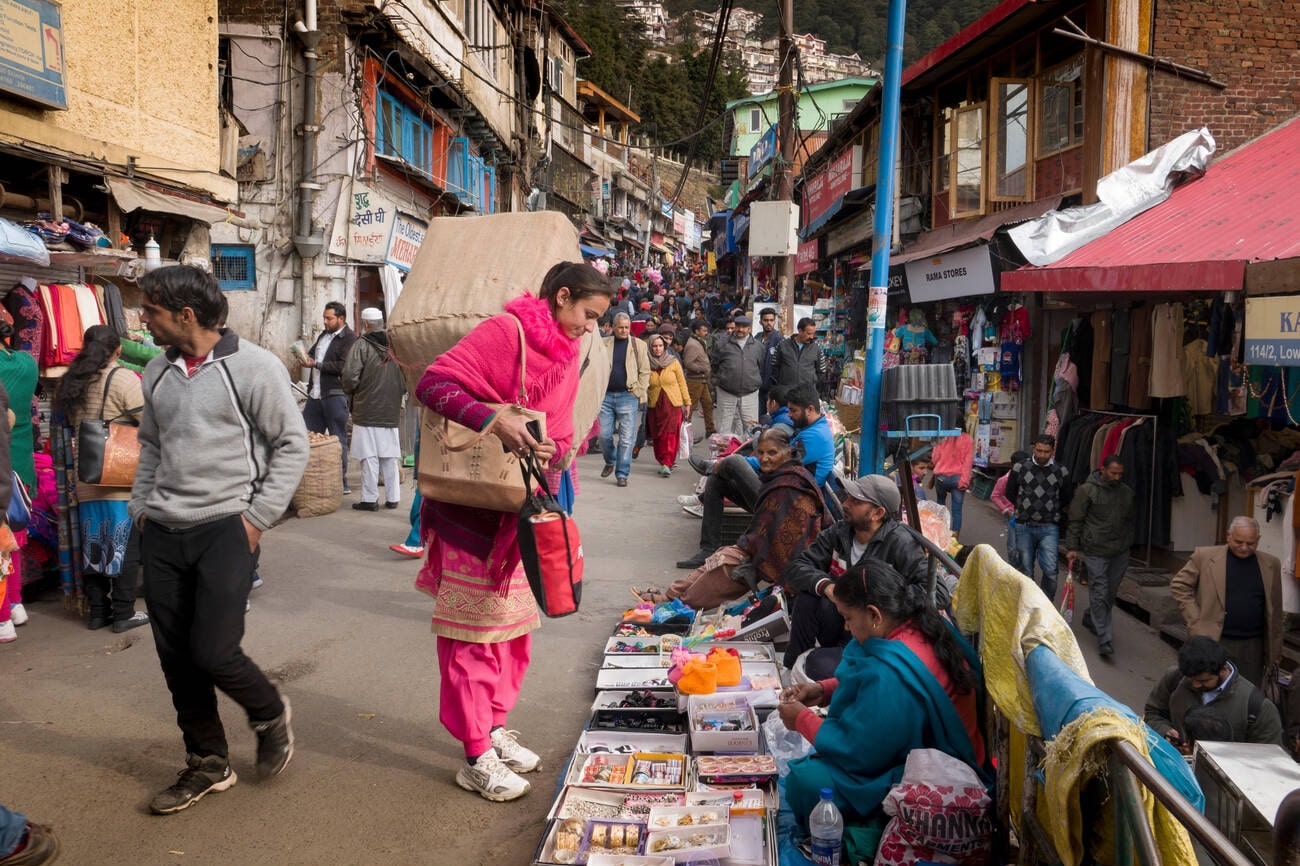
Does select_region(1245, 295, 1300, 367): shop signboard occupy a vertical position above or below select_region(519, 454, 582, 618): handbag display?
above

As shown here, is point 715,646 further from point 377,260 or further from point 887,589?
point 377,260

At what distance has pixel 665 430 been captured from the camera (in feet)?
40.5

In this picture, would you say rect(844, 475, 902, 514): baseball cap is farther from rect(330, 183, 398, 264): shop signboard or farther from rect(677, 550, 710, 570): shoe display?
rect(330, 183, 398, 264): shop signboard

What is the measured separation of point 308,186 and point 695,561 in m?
8.63

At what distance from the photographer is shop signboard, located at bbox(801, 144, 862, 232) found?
58.0 feet

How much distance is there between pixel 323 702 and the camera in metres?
4.82

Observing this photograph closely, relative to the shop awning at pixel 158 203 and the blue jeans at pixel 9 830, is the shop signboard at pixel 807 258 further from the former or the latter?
the blue jeans at pixel 9 830

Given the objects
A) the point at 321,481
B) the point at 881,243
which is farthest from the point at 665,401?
the point at 881,243

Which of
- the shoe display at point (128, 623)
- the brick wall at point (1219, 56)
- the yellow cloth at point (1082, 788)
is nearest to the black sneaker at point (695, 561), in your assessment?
the shoe display at point (128, 623)

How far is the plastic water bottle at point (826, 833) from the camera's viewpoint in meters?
3.25

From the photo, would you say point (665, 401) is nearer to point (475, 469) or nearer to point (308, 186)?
point (308, 186)

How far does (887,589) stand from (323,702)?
294 cm

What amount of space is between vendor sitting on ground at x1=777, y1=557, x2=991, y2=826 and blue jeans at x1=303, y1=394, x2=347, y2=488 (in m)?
7.51

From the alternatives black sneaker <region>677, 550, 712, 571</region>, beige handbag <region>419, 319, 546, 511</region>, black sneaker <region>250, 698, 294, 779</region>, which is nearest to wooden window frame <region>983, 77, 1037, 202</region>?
black sneaker <region>677, 550, 712, 571</region>
